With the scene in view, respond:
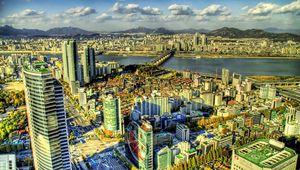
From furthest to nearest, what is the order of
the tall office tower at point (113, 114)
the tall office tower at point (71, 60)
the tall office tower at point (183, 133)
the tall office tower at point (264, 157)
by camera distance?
the tall office tower at point (71, 60) → the tall office tower at point (113, 114) → the tall office tower at point (183, 133) → the tall office tower at point (264, 157)

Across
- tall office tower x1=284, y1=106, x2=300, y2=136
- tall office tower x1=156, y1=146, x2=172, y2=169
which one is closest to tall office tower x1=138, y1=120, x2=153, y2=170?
tall office tower x1=156, y1=146, x2=172, y2=169

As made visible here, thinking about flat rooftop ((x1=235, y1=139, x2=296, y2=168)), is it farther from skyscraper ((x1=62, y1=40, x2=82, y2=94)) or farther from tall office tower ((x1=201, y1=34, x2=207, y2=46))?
tall office tower ((x1=201, y1=34, x2=207, y2=46))

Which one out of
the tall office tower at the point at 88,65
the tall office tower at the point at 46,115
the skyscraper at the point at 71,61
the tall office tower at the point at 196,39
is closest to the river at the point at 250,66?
the tall office tower at the point at 196,39

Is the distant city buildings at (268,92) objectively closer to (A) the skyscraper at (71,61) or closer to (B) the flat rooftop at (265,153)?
(B) the flat rooftop at (265,153)

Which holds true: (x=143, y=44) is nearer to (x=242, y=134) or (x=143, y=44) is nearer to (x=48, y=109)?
(x=242, y=134)

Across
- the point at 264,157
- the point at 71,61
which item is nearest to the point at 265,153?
the point at 264,157

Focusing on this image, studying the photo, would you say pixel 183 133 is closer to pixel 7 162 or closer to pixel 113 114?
pixel 113 114
